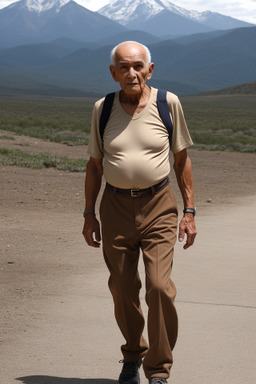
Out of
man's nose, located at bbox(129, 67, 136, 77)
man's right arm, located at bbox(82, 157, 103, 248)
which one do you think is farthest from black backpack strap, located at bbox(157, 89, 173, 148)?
man's right arm, located at bbox(82, 157, 103, 248)

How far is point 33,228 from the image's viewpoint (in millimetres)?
9562

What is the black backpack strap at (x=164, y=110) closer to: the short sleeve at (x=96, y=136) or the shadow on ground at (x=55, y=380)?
the short sleeve at (x=96, y=136)

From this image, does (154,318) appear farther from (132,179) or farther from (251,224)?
(251,224)

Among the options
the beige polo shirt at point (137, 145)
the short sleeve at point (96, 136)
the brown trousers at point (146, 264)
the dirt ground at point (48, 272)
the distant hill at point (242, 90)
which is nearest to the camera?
the brown trousers at point (146, 264)

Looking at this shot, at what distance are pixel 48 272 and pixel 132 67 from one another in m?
3.41

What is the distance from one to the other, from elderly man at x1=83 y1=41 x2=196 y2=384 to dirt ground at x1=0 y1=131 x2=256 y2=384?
39 cm

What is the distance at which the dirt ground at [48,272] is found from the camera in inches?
176

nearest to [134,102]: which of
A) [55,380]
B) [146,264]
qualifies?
[146,264]

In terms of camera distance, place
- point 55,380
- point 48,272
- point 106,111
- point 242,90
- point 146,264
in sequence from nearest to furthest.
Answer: point 146,264 → point 106,111 → point 55,380 → point 48,272 → point 242,90

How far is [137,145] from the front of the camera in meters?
3.88

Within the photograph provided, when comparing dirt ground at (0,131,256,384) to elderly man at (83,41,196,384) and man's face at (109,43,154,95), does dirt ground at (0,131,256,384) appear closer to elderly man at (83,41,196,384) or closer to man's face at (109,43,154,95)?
elderly man at (83,41,196,384)

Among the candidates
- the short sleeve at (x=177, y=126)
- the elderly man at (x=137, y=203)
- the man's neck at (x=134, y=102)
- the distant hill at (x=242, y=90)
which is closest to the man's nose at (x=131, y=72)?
the elderly man at (x=137, y=203)

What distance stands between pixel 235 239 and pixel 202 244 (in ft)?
1.78

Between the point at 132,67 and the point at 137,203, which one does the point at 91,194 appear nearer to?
the point at 137,203
